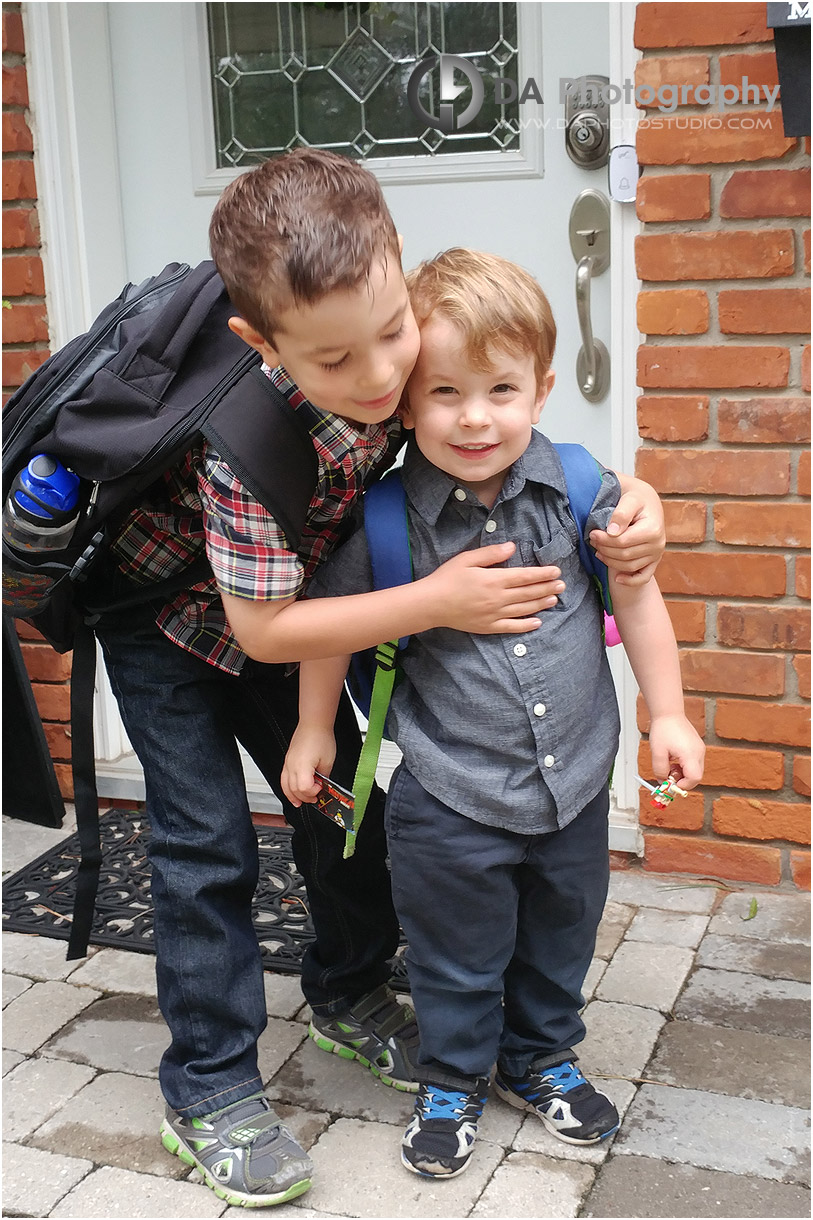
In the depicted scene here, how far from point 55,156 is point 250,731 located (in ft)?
5.46

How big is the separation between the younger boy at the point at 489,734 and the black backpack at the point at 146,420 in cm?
19

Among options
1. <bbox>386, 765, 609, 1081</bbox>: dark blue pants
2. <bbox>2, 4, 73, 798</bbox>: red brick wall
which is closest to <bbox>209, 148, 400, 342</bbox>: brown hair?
<bbox>386, 765, 609, 1081</bbox>: dark blue pants

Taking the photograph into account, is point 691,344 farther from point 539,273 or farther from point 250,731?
point 250,731

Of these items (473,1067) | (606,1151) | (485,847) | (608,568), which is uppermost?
(608,568)

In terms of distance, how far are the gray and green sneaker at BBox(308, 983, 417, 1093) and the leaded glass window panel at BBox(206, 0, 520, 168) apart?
1.85 m

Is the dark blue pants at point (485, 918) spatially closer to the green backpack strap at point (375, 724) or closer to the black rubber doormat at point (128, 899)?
the green backpack strap at point (375, 724)

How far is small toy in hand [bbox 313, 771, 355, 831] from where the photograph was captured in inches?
74.1

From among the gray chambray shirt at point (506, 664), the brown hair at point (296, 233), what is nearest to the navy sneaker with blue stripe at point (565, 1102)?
the gray chambray shirt at point (506, 664)

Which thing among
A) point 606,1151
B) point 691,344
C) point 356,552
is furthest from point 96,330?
point 606,1151

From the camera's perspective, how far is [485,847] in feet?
5.95

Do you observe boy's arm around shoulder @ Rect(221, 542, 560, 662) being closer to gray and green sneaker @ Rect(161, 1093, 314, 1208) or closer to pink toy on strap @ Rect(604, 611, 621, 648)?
pink toy on strap @ Rect(604, 611, 621, 648)

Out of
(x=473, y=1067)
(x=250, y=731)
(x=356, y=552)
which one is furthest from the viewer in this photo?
(x=250, y=731)

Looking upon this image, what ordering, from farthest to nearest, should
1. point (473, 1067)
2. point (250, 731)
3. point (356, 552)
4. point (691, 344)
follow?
point (691, 344) → point (250, 731) → point (473, 1067) → point (356, 552)

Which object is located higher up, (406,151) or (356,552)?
(406,151)
